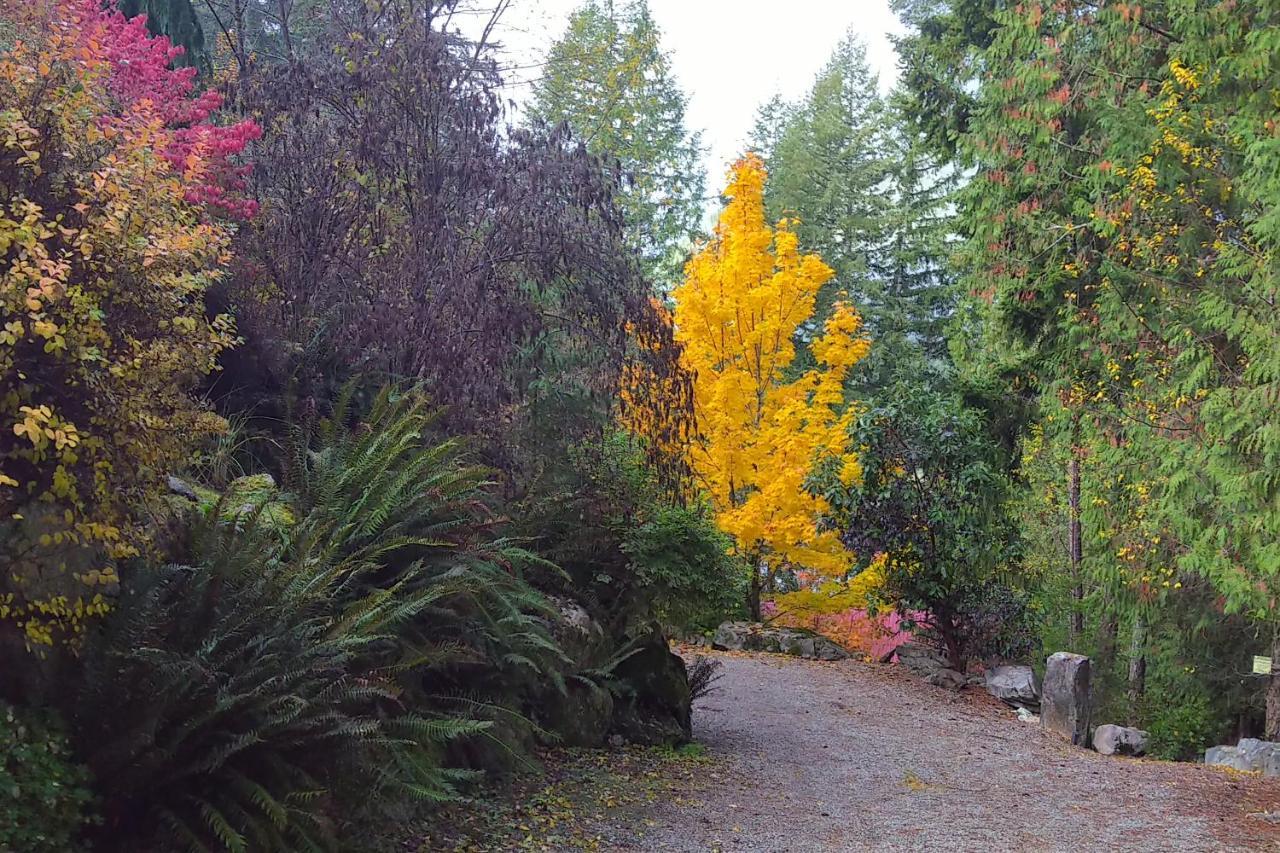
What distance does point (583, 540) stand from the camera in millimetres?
6965

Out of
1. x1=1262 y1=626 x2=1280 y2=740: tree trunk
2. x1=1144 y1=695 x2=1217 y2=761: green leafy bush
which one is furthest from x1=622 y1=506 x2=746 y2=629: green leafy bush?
x1=1144 y1=695 x2=1217 y2=761: green leafy bush

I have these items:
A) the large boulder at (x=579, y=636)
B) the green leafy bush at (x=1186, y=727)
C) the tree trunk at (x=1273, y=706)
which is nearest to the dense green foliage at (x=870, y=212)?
the green leafy bush at (x=1186, y=727)

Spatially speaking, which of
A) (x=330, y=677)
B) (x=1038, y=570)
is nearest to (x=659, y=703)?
(x=330, y=677)

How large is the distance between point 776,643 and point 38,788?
11006 millimetres

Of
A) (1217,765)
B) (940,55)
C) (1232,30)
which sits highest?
(940,55)

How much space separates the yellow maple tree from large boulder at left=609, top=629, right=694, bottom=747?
4.86 meters

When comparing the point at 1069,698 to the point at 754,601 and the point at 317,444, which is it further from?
the point at 317,444

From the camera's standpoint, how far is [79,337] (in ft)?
9.40

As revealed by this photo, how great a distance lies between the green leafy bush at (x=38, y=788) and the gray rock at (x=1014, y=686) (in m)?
9.64

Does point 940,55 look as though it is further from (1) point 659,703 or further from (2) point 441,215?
(1) point 659,703

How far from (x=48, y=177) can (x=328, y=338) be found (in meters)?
3.83

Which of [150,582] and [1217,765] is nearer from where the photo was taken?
[150,582]

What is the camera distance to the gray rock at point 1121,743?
8898 mm

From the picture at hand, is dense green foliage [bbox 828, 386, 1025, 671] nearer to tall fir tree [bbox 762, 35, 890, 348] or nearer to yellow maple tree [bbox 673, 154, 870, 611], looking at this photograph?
yellow maple tree [bbox 673, 154, 870, 611]
